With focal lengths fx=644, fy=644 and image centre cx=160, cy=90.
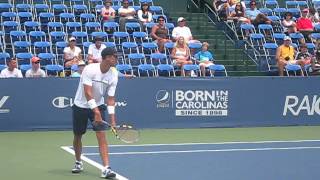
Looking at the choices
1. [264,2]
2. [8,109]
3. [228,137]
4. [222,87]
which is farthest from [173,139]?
[264,2]

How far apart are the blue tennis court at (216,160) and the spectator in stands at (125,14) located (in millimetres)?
6760

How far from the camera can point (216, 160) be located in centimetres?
1052

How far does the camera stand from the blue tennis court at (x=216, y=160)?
30.0 feet

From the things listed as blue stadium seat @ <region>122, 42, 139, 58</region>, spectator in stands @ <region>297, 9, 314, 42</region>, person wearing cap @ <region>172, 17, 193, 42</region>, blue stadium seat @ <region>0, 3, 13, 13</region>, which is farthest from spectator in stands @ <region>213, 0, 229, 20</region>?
blue stadium seat @ <region>0, 3, 13, 13</region>

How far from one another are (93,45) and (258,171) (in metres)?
7.78

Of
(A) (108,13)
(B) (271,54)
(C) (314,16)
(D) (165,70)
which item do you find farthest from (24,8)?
(C) (314,16)

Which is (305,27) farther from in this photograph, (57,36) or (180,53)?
(57,36)

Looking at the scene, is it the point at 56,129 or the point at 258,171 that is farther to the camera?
the point at 56,129

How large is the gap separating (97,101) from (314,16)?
13.8 metres

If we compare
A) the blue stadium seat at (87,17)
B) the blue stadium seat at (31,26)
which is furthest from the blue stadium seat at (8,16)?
the blue stadium seat at (87,17)

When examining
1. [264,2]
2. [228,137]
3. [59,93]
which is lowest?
[228,137]

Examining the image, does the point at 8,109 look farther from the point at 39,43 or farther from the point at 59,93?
the point at 39,43

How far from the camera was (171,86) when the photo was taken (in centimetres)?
1496

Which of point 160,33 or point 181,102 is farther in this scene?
point 160,33
